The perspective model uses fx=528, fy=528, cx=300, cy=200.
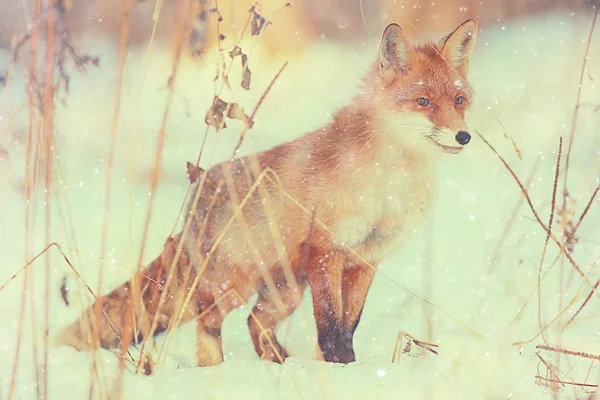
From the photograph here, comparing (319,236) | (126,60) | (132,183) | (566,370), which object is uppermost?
(126,60)

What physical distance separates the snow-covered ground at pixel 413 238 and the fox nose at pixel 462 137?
0.05m

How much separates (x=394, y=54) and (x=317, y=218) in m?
0.46

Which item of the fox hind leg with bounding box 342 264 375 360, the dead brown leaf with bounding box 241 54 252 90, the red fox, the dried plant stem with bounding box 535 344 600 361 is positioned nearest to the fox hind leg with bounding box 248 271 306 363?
the red fox

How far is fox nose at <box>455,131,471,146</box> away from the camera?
128cm

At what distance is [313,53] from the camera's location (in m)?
1.34

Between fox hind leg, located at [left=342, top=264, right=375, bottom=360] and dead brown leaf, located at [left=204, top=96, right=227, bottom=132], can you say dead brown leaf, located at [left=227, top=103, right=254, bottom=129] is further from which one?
fox hind leg, located at [left=342, top=264, right=375, bottom=360]

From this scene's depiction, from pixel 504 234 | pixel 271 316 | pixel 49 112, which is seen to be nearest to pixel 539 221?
pixel 504 234

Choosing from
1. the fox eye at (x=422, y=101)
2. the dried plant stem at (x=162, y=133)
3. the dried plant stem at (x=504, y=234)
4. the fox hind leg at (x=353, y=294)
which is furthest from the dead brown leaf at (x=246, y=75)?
the dried plant stem at (x=504, y=234)

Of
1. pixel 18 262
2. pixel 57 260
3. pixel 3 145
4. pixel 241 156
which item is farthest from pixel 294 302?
pixel 3 145

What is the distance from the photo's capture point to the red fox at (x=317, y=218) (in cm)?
132

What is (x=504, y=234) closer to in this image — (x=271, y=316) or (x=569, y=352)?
(x=569, y=352)

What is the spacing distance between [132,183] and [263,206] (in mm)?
340

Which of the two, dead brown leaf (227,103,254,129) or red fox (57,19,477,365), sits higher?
dead brown leaf (227,103,254,129)

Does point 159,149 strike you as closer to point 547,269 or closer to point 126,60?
point 126,60
